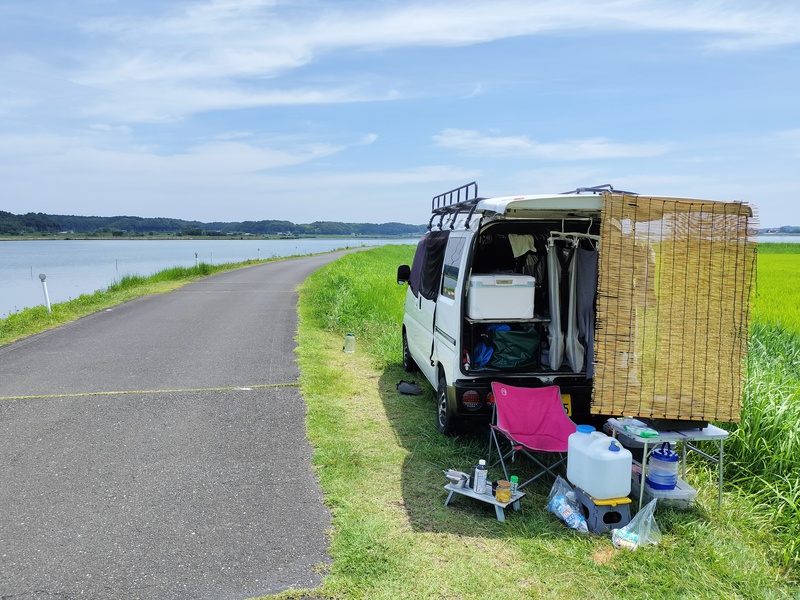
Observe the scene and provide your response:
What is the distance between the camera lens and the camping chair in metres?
4.67

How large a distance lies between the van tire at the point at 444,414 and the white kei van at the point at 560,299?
0.01 metres

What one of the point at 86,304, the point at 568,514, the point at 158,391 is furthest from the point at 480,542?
the point at 86,304

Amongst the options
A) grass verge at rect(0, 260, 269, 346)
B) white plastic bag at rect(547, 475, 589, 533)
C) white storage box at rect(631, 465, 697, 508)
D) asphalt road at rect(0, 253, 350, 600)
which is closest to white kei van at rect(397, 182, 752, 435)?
white storage box at rect(631, 465, 697, 508)

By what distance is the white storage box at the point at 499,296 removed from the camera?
5121 millimetres

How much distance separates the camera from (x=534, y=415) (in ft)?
15.9

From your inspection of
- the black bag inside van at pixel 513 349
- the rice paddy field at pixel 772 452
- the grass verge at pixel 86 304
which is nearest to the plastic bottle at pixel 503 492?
the black bag inside van at pixel 513 349

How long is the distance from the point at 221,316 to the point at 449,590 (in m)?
10.9

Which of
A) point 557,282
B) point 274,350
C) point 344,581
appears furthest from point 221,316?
point 344,581

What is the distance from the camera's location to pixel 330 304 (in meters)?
13.8

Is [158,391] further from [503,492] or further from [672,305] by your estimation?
[672,305]

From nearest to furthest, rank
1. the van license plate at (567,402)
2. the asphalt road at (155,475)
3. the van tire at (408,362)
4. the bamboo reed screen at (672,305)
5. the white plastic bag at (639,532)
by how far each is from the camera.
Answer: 1. the asphalt road at (155,475)
2. the white plastic bag at (639,532)
3. the bamboo reed screen at (672,305)
4. the van license plate at (567,402)
5. the van tire at (408,362)

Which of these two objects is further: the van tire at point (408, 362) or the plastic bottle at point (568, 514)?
the van tire at point (408, 362)

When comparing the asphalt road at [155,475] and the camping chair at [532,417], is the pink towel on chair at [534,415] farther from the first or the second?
the asphalt road at [155,475]

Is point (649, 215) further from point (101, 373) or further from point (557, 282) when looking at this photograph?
point (101, 373)
